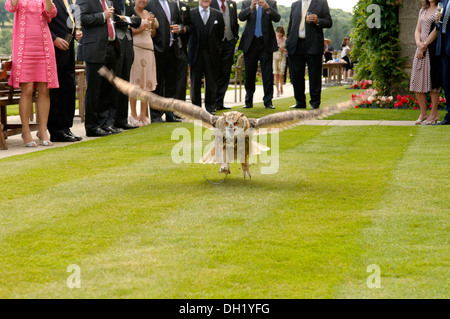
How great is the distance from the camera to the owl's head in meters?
6.98

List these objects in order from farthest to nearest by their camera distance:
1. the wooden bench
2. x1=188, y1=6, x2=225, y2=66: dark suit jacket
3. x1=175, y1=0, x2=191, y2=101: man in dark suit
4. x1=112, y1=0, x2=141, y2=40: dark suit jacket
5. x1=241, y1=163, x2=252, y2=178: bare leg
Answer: x1=188, y1=6, x2=225, y2=66: dark suit jacket, x1=175, y1=0, x2=191, y2=101: man in dark suit, x1=112, y1=0, x2=141, y2=40: dark suit jacket, the wooden bench, x1=241, y1=163, x2=252, y2=178: bare leg

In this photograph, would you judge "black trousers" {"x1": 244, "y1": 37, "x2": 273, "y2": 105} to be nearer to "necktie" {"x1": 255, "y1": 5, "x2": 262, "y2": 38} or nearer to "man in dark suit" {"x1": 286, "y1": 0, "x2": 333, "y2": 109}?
"necktie" {"x1": 255, "y1": 5, "x2": 262, "y2": 38}

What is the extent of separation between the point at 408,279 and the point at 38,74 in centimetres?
798

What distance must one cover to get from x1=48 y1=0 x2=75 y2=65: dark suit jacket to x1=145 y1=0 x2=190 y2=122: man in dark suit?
118 inches

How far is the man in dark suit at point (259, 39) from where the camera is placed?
1728cm

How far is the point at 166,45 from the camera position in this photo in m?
14.2

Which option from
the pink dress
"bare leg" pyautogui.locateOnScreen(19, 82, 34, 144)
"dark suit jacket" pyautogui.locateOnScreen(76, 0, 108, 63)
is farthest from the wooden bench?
"dark suit jacket" pyautogui.locateOnScreen(76, 0, 108, 63)

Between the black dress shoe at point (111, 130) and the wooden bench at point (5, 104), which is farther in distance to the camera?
the black dress shoe at point (111, 130)

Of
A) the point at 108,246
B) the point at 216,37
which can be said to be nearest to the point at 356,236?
the point at 108,246

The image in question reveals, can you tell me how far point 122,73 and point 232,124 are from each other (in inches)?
255

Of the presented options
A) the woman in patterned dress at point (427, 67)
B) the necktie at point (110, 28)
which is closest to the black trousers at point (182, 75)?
the necktie at point (110, 28)

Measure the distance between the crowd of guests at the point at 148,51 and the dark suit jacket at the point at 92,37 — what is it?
0.02 meters

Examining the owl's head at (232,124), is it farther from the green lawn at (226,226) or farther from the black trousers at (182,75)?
the black trousers at (182,75)

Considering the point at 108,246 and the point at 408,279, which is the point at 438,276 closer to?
the point at 408,279
